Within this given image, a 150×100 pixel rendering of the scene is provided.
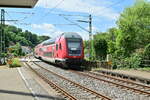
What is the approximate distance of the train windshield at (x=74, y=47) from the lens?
2929cm

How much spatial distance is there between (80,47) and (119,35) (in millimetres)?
20472

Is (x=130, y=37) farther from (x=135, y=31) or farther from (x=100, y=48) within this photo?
(x=100, y=48)

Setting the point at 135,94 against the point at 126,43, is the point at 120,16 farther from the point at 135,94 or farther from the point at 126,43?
the point at 135,94

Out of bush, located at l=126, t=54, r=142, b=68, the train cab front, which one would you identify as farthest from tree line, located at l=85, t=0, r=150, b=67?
the train cab front

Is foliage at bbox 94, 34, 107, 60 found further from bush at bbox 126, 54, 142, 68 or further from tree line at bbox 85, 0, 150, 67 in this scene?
bush at bbox 126, 54, 142, 68

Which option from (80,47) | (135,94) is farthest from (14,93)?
(80,47)

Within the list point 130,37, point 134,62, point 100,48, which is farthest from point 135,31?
point 134,62

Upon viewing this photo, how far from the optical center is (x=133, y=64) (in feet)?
99.1

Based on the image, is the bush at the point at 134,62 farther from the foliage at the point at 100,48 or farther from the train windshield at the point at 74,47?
the foliage at the point at 100,48

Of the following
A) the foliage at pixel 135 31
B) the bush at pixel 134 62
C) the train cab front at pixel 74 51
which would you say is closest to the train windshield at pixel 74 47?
the train cab front at pixel 74 51

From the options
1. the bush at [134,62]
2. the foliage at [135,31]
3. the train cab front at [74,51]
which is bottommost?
the bush at [134,62]

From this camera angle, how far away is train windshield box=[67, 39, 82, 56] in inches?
1153

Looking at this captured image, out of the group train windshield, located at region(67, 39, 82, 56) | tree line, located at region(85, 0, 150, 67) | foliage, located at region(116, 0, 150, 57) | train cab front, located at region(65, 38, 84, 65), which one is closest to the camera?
train cab front, located at region(65, 38, 84, 65)

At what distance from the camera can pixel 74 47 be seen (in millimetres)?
29484
